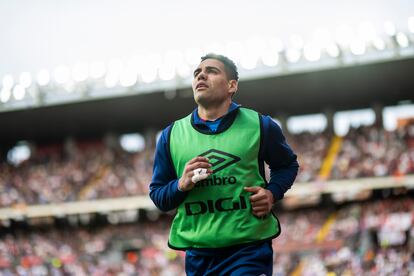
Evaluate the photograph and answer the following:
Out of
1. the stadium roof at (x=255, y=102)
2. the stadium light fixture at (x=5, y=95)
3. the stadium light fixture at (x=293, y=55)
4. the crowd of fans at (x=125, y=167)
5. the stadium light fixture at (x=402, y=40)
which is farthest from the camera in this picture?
the stadium light fixture at (x=5, y=95)

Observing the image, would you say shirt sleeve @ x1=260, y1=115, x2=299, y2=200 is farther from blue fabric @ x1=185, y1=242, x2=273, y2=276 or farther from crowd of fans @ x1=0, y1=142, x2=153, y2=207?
crowd of fans @ x1=0, y1=142, x2=153, y2=207

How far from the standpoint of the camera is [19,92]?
1168 inches

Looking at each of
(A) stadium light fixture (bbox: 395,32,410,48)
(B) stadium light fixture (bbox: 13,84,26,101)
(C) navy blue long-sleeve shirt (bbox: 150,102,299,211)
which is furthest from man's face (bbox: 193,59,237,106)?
(B) stadium light fixture (bbox: 13,84,26,101)

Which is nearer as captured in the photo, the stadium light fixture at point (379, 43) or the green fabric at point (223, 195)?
the green fabric at point (223, 195)

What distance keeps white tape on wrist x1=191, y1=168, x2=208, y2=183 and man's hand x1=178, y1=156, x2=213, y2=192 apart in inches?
0.6

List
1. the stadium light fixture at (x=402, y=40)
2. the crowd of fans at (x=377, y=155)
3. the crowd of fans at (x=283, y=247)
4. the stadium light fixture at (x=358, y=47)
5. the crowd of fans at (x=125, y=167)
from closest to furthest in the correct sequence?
the crowd of fans at (x=283, y=247)
the crowd of fans at (x=377, y=155)
the crowd of fans at (x=125, y=167)
the stadium light fixture at (x=402, y=40)
the stadium light fixture at (x=358, y=47)

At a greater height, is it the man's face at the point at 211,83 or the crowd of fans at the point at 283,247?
the man's face at the point at 211,83

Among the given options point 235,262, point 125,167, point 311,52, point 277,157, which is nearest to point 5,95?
point 125,167

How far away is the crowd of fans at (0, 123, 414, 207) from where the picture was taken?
2506 centimetres

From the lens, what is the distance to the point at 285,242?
22531mm

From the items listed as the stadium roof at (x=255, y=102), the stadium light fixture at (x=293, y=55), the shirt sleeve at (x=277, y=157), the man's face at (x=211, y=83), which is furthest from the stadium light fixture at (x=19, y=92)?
the shirt sleeve at (x=277, y=157)

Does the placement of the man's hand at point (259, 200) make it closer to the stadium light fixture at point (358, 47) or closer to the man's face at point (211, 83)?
the man's face at point (211, 83)

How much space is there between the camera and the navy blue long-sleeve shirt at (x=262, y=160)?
3.94 m

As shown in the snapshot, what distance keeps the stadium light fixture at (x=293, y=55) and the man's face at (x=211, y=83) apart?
75.5 feet
